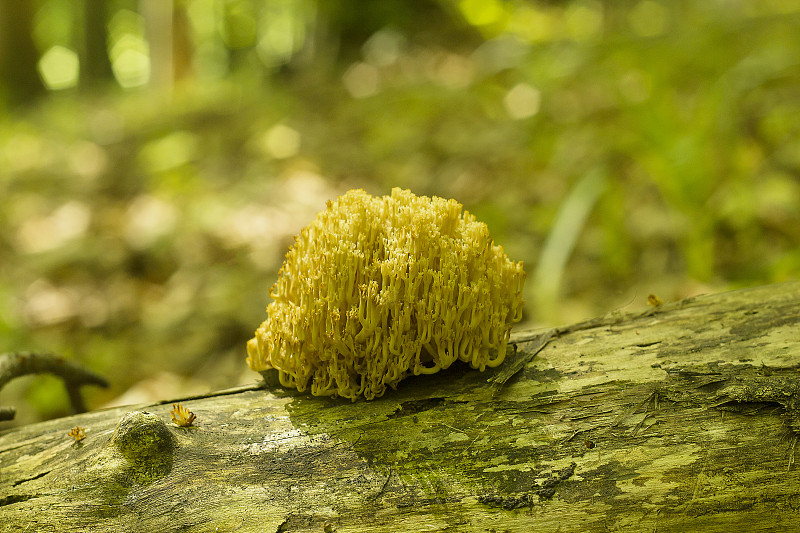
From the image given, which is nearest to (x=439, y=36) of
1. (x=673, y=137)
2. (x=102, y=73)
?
(x=673, y=137)

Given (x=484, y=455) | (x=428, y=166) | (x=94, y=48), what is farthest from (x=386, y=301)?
(x=94, y=48)

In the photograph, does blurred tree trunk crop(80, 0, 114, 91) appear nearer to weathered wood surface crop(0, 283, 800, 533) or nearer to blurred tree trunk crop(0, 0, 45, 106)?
blurred tree trunk crop(0, 0, 45, 106)

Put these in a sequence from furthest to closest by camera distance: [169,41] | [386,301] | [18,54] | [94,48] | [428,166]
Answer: [94,48], [169,41], [18,54], [428,166], [386,301]

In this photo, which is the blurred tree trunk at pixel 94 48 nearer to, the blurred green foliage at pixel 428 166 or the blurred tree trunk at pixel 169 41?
the blurred tree trunk at pixel 169 41

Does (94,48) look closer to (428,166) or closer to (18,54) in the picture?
(18,54)

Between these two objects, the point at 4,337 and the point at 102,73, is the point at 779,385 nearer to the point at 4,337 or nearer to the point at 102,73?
the point at 4,337

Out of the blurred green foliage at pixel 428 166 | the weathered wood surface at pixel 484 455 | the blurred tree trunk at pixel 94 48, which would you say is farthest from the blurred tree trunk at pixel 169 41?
the weathered wood surface at pixel 484 455
